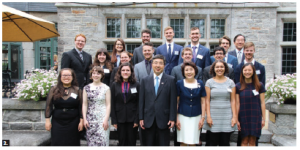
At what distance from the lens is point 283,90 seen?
4082 millimetres

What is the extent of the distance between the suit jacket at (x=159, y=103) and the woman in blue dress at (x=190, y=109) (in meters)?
0.13

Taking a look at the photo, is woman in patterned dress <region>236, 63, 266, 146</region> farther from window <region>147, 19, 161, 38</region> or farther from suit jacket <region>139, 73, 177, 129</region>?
window <region>147, 19, 161, 38</region>

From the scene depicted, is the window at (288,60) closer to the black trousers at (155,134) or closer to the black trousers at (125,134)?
the black trousers at (155,134)

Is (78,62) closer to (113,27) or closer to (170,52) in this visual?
(170,52)

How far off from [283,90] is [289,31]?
4.83 m

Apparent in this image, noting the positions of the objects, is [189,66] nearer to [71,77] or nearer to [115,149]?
[115,149]

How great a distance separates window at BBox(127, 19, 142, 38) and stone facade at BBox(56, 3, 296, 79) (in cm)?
18

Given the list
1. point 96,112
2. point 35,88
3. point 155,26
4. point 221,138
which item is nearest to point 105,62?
point 96,112

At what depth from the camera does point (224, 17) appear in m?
7.51

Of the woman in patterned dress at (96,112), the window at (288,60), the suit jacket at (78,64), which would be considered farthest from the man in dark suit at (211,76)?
the window at (288,60)

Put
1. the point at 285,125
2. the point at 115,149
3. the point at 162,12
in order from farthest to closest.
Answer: the point at 162,12
the point at 285,125
the point at 115,149

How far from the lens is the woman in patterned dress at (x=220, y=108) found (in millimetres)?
3240

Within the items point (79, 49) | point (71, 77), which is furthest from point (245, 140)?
point (79, 49)

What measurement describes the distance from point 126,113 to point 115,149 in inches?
20.8
